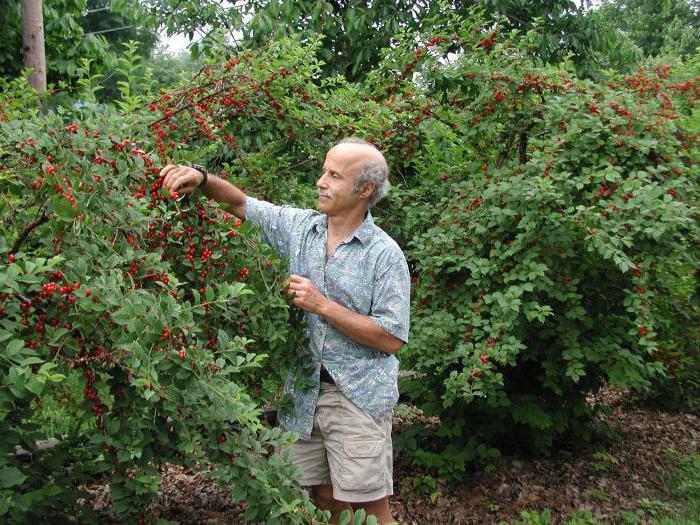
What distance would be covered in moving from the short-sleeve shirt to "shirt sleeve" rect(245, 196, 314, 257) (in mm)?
133

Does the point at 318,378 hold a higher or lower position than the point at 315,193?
lower

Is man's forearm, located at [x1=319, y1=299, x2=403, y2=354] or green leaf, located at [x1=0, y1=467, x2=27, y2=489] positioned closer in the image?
green leaf, located at [x1=0, y1=467, x2=27, y2=489]

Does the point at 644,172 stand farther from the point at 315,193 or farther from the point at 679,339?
the point at 679,339

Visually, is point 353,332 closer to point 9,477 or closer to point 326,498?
point 326,498

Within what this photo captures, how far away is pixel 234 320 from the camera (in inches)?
103

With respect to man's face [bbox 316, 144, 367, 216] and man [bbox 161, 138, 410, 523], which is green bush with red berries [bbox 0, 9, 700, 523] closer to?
man [bbox 161, 138, 410, 523]

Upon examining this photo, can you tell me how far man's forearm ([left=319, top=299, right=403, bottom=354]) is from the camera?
263 centimetres

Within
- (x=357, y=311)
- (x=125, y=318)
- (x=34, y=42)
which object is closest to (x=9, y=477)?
(x=125, y=318)

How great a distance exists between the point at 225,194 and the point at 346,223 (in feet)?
1.55

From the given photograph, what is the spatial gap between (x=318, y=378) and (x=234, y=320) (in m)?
0.42

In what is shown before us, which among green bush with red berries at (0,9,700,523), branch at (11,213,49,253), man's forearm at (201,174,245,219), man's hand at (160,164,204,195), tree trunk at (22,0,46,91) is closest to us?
green bush with red berries at (0,9,700,523)

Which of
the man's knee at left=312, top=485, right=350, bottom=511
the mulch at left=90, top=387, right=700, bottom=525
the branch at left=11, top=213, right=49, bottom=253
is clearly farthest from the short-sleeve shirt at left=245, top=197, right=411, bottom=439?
the mulch at left=90, top=387, right=700, bottom=525

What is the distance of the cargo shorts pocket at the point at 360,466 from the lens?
2760 millimetres

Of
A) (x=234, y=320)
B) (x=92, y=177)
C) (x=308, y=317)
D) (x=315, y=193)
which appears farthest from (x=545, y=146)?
(x=92, y=177)
